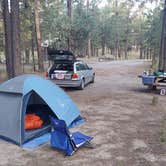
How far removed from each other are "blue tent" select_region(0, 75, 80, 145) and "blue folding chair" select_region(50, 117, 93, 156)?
2.49 ft

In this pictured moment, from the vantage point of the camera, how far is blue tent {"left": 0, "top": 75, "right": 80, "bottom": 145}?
576 centimetres

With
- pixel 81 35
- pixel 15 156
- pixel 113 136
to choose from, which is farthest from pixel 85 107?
pixel 81 35

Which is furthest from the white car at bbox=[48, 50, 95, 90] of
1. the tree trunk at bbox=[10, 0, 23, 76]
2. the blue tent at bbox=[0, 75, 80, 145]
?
the blue tent at bbox=[0, 75, 80, 145]

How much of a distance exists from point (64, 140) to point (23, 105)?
126cm

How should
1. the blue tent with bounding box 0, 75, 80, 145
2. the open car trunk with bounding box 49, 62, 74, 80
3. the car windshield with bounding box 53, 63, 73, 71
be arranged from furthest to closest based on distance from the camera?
the car windshield with bounding box 53, 63, 73, 71 → the open car trunk with bounding box 49, 62, 74, 80 → the blue tent with bounding box 0, 75, 80, 145

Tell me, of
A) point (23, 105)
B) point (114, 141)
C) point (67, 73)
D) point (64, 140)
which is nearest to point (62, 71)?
point (67, 73)

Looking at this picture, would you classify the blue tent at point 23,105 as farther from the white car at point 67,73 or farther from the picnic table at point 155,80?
the picnic table at point 155,80

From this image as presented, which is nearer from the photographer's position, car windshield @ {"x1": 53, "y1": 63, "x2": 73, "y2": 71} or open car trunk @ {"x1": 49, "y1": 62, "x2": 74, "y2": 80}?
open car trunk @ {"x1": 49, "y1": 62, "x2": 74, "y2": 80}

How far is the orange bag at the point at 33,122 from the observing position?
630 centimetres

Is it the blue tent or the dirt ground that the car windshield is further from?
the blue tent

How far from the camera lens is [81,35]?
36.0 m

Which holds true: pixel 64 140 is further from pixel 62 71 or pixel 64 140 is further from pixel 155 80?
pixel 155 80

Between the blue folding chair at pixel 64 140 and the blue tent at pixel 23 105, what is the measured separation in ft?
2.49

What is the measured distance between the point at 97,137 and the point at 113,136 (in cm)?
38
